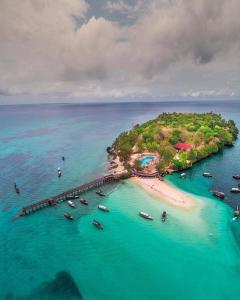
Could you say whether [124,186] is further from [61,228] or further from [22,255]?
[22,255]

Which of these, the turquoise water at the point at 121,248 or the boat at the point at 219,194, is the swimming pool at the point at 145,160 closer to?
the turquoise water at the point at 121,248

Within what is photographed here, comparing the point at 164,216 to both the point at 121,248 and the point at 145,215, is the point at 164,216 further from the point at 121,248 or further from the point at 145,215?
the point at 121,248

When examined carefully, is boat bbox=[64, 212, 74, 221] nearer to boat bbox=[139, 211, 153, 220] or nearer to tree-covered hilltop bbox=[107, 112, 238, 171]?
boat bbox=[139, 211, 153, 220]

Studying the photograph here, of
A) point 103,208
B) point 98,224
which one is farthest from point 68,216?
point 103,208

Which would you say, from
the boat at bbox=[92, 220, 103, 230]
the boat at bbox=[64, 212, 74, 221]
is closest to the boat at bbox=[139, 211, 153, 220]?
the boat at bbox=[92, 220, 103, 230]

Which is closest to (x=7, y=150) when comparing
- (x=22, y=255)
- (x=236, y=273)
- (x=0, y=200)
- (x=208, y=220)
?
(x=0, y=200)
